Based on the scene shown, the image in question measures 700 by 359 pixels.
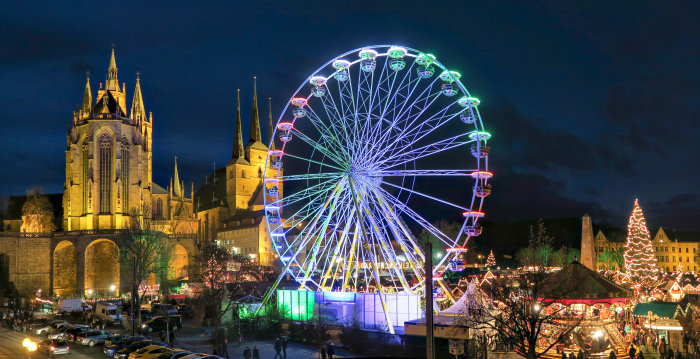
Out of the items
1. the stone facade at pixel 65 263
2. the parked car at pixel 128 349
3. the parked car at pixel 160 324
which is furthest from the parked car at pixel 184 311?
the parked car at pixel 128 349

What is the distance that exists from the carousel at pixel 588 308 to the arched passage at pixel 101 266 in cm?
6082

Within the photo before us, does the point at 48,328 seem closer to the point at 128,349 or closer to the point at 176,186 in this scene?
the point at 128,349

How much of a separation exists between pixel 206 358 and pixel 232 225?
9030 cm

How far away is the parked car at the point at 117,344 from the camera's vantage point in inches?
1234

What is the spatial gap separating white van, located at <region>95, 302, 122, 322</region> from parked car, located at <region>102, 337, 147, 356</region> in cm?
1746

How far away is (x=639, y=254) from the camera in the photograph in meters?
65.6

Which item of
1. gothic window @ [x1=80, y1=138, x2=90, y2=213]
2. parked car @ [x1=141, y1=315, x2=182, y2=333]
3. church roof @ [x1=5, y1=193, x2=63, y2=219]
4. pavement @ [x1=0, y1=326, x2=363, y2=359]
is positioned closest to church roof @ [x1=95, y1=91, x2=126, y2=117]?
gothic window @ [x1=80, y1=138, x2=90, y2=213]

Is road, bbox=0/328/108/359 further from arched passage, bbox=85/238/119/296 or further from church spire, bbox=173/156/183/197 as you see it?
church spire, bbox=173/156/183/197

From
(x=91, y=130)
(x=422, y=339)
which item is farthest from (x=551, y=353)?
(x=91, y=130)

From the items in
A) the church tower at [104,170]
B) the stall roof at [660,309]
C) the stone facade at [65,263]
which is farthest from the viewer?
the church tower at [104,170]

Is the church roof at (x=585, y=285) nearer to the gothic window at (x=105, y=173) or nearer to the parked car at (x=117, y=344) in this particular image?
the parked car at (x=117, y=344)

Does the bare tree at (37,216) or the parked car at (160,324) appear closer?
the parked car at (160,324)

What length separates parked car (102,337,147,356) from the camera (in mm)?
31341

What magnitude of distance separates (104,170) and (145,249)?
20230 millimetres
